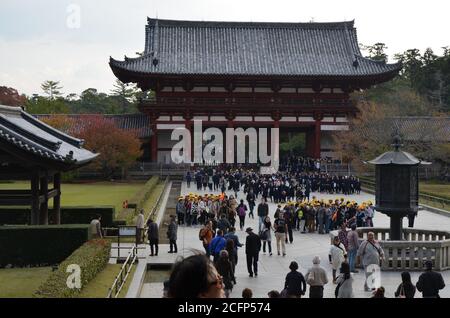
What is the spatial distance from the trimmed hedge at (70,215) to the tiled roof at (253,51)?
106 feet

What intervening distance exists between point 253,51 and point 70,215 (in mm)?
40280

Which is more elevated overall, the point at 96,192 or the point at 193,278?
the point at 193,278

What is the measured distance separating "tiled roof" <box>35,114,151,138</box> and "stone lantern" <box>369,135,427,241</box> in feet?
118

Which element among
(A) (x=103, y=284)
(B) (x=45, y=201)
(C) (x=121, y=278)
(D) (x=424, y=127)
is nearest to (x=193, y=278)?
(A) (x=103, y=284)

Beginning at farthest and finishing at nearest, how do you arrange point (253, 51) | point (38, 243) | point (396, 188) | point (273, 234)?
point (253, 51) → point (273, 234) → point (396, 188) → point (38, 243)

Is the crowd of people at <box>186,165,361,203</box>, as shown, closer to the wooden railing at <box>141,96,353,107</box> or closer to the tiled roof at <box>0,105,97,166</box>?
the wooden railing at <box>141,96,353,107</box>

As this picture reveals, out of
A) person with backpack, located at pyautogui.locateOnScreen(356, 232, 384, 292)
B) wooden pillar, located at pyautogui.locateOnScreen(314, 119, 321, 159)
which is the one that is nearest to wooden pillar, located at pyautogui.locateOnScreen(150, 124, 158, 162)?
wooden pillar, located at pyautogui.locateOnScreen(314, 119, 321, 159)

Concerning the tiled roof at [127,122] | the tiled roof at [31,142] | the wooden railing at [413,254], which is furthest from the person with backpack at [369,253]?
the tiled roof at [127,122]

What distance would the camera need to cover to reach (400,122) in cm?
5338

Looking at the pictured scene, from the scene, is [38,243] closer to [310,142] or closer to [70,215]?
[70,215]

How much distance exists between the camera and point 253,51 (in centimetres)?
6094

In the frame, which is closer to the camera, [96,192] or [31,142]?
[31,142]

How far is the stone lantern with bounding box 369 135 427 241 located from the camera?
18.7 metres

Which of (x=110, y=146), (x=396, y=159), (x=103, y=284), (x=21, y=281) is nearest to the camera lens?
(x=103, y=284)
